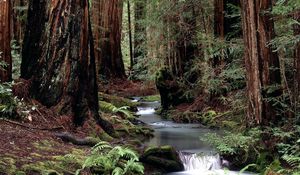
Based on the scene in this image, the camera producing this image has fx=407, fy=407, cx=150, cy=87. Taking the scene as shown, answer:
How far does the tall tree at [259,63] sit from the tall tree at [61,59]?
3.68m

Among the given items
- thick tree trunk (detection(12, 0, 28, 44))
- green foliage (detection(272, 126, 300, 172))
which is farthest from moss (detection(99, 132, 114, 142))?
thick tree trunk (detection(12, 0, 28, 44))

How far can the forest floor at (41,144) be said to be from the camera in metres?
6.05

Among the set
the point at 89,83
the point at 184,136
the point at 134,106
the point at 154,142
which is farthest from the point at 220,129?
the point at 134,106

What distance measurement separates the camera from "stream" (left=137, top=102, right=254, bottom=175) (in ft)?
28.5

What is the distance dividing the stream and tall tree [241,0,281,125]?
1.28 meters

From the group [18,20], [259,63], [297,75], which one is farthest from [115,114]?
[18,20]

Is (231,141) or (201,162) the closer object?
(231,141)

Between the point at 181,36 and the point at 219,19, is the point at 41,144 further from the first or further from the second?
the point at 181,36

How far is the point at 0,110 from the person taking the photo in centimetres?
817

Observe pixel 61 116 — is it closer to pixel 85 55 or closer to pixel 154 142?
pixel 85 55

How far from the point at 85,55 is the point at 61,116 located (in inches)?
61.6

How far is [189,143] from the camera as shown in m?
10.7

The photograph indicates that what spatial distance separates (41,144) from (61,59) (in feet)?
8.06

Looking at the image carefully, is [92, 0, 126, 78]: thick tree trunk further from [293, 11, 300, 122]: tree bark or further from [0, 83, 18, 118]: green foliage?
[293, 11, 300, 122]: tree bark
